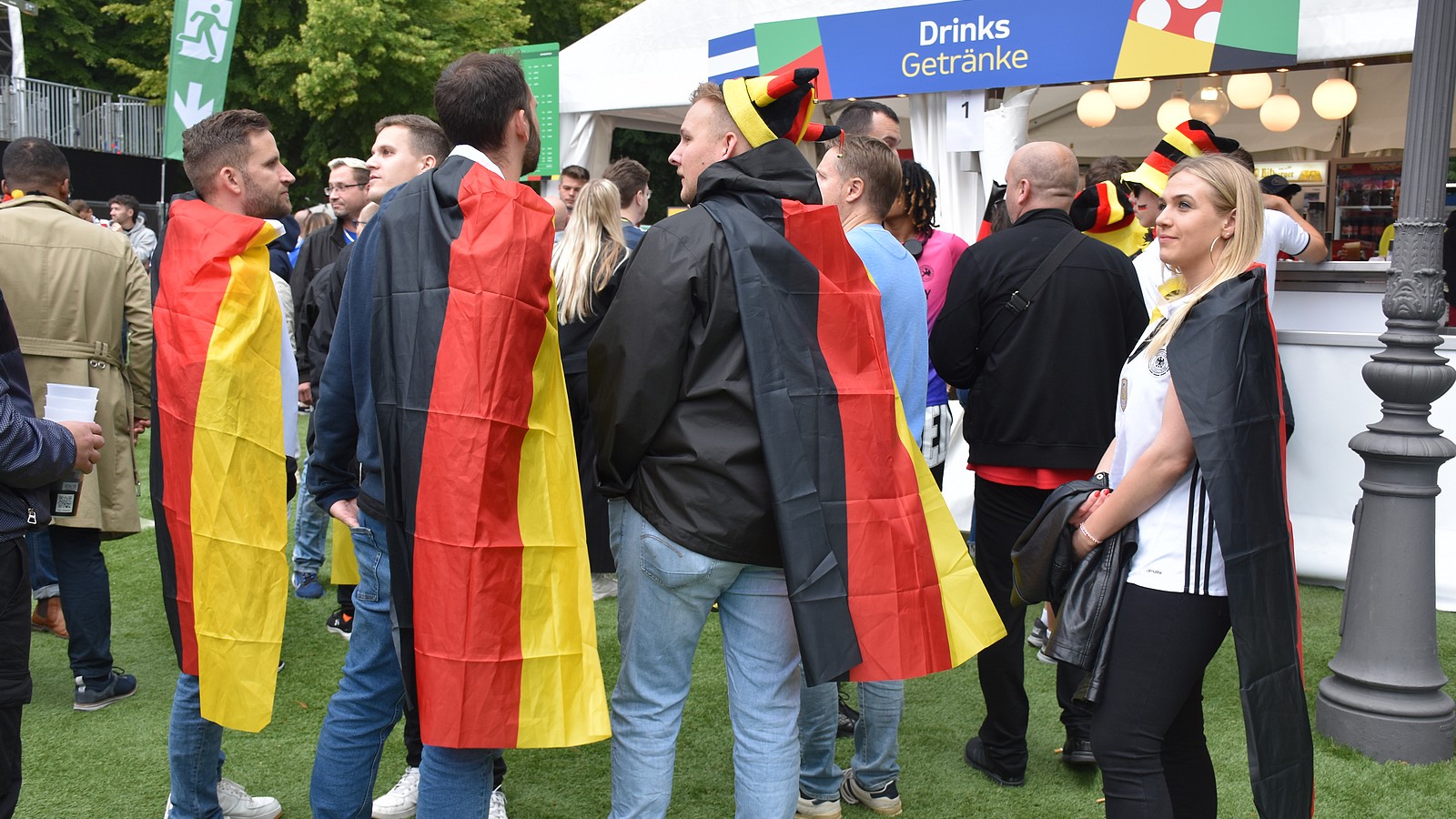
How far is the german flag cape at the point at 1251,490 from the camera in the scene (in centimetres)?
248

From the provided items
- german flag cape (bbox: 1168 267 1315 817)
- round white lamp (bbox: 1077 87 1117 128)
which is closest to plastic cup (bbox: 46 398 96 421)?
german flag cape (bbox: 1168 267 1315 817)

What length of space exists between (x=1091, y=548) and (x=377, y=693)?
5.61 feet

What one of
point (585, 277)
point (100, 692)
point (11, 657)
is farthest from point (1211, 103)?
point (11, 657)

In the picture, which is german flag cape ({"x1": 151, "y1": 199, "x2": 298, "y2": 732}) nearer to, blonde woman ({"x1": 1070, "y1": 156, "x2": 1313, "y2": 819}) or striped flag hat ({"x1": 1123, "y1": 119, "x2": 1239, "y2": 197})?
blonde woman ({"x1": 1070, "y1": 156, "x2": 1313, "y2": 819})

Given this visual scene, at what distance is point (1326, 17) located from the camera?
6660 mm

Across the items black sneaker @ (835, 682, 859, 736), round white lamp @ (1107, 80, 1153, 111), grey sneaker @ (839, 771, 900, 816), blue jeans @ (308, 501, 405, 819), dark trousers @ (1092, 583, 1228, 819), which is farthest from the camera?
round white lamp @ (1107, 80, 1153, 111)

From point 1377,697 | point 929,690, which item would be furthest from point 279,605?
point 1377,697

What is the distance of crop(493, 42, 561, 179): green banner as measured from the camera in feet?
35.9

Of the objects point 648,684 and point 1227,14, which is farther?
point 1227,14

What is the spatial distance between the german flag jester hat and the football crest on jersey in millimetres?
975

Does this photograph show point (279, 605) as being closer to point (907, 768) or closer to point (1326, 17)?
point (907, 768)

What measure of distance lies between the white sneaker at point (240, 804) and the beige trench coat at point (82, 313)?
1.36 meters

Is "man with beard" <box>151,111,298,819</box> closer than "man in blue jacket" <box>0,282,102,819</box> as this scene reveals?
No

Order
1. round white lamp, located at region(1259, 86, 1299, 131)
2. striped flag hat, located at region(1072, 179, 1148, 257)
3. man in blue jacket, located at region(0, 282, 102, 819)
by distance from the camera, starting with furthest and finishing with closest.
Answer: round white lamp, located at region(1259, 86, 1299, 131) → striped flag hat, located at region(1072, 179, 1148, 257) → man in blue jacket, located at region(0, 282, 102, 819)
